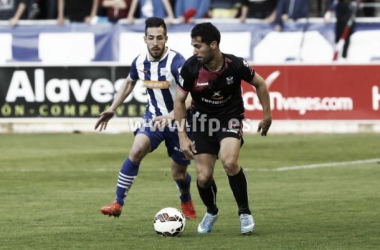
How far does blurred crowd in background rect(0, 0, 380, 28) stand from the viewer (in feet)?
75.8

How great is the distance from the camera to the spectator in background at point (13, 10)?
2452 cm

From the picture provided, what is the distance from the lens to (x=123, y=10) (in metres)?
24.4

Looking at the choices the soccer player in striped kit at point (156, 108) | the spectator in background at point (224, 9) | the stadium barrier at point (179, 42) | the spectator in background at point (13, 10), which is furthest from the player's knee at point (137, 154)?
the spectator in background at point (13, 10)

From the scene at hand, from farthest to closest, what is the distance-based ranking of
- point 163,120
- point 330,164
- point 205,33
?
point 330,164 < point 163,120 < point 205,33

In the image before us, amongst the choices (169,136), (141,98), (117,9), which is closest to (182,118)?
(169,136)

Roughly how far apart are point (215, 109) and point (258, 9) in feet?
43.9

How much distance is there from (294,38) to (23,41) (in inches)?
242

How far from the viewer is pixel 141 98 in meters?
22.6

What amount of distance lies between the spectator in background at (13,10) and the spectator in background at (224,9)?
428cm

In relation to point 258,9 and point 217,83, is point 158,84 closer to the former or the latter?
point 217,83

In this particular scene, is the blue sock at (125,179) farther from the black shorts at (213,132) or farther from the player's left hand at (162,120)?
the black shorts at (213,132)

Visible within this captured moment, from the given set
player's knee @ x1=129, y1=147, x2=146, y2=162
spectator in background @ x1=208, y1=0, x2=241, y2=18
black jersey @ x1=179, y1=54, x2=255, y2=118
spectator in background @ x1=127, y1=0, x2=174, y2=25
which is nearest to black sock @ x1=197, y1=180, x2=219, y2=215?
black jersey @ x1=179, y1=54, x2=255, y2=118

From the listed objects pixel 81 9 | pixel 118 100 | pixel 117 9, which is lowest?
pixel 81 9

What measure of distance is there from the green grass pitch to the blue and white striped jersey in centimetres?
122
